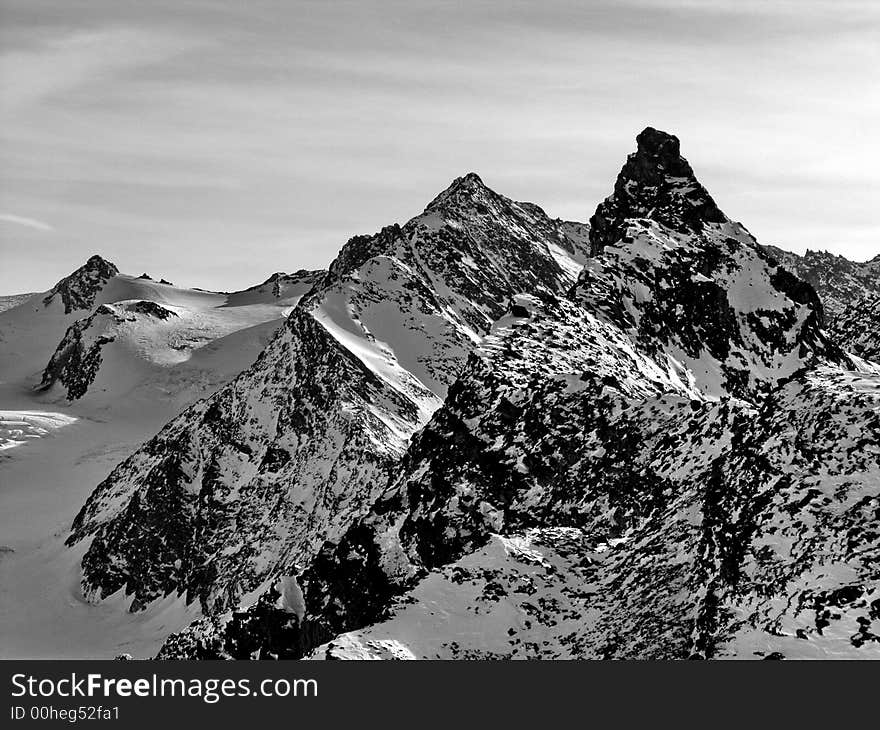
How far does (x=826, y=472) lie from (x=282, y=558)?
109m

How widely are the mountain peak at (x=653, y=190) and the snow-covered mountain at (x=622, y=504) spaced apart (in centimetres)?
1694

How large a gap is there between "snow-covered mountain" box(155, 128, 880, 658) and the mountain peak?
55.6 ft

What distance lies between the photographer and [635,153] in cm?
17950

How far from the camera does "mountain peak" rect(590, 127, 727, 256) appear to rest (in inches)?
6658

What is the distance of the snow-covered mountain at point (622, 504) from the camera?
226 ft

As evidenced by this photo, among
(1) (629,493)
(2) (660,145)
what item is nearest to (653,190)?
(2) (660,145)

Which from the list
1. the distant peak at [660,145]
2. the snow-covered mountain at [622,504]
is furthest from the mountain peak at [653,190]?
the snow-covered mountain at [622,504]

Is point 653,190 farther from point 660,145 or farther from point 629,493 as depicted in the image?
point 629,493

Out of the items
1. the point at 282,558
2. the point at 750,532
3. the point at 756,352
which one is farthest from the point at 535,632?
the point at 282,558

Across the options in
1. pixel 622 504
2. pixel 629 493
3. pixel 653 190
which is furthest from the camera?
pixel 653 190

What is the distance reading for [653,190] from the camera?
6880 inches

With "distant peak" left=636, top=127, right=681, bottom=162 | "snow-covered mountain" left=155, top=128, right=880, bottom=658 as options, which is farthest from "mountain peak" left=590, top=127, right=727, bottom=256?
"snow-covered mountain" left=155, top=128, right=880, bottom=658

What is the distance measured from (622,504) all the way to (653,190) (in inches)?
3502

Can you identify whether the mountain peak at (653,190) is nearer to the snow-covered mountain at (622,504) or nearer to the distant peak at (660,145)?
the distant peak at (660,145)
